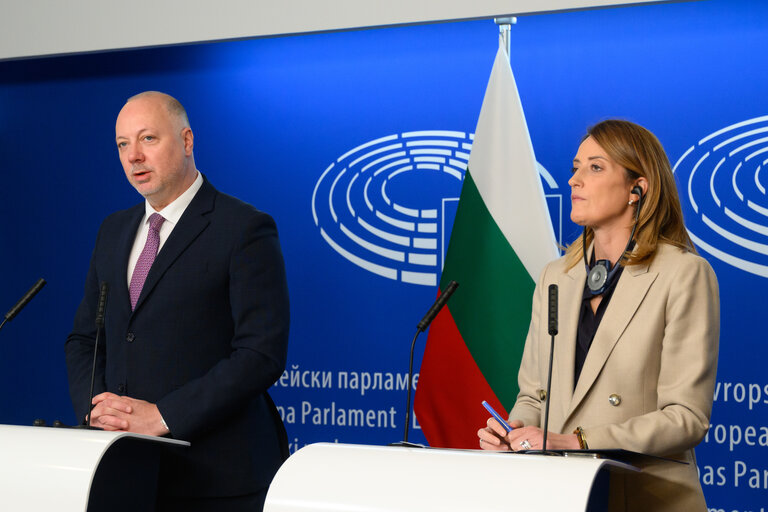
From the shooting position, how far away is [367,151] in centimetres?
466

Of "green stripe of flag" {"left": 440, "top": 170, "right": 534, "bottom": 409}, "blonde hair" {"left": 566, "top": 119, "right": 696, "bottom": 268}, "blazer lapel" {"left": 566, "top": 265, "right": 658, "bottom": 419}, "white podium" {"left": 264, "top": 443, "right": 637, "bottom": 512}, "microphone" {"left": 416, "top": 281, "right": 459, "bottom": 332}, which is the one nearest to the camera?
"white podium" {"left": 264, "top": 443, "right": 637, "bottom": 512}

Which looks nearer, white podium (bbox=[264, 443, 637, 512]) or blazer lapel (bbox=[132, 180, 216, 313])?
white podium (bbox=[264, 443, 637, 512])

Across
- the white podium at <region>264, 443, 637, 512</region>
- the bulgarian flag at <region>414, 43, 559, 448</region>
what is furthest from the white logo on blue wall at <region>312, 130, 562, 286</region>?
the white podium at <region>264, 443, 637, 512</region>

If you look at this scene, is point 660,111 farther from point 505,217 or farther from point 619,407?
point 619,407

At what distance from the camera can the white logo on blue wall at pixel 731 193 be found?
155 inches

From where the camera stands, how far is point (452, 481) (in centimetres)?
174

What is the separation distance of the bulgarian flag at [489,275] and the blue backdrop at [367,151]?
28cm

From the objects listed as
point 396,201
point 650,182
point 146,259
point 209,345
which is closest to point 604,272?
point 650,182

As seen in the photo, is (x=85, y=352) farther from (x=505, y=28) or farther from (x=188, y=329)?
(x=505, y=28)

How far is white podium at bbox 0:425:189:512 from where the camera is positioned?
2.03 metres

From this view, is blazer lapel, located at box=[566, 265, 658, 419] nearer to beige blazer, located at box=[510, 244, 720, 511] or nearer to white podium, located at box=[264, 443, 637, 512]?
beige blazer, located at box=[510, 244, 720, 511]

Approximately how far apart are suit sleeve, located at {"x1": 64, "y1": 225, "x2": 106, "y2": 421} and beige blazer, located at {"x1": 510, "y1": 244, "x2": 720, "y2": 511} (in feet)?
4.28

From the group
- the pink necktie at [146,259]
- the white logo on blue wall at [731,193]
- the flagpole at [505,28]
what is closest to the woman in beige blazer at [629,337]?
the pink necktie at [146,259]

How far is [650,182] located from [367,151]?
2.41 m
